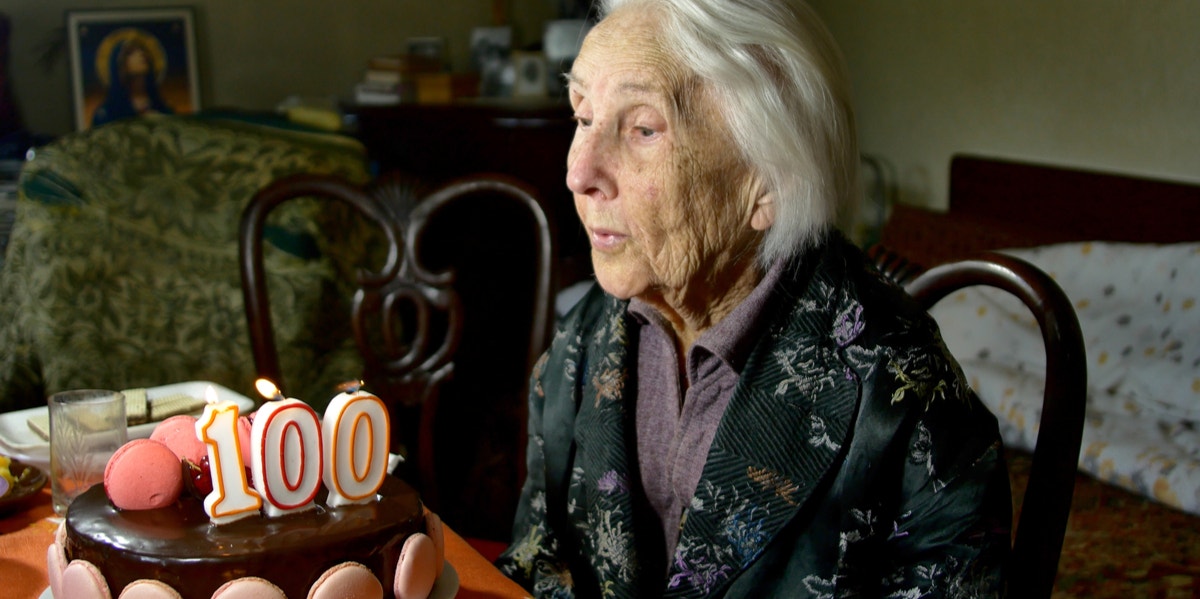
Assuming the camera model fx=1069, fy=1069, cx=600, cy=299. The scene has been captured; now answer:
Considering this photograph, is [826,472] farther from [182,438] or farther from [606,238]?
[182,438]

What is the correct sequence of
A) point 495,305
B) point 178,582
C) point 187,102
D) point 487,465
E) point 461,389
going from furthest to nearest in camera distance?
point 187,102, point 495,305, point 461,389, point 487,465, point 178,582

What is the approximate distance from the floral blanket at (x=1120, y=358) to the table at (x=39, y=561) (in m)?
1.37

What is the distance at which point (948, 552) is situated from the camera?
104 cm

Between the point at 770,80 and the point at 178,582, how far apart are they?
0.75 metres

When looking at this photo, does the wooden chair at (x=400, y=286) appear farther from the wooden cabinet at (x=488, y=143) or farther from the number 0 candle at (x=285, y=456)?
the wooden cabinet at (x=488, y=143)

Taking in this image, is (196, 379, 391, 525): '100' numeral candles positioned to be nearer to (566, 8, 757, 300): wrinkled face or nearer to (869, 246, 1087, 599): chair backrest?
(566, 8, 757, 300): wrinkled face

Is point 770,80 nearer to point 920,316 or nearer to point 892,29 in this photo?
point 920,316

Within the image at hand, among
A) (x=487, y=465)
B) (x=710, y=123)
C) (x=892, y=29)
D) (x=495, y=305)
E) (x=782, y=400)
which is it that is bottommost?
(x=487, y=465)

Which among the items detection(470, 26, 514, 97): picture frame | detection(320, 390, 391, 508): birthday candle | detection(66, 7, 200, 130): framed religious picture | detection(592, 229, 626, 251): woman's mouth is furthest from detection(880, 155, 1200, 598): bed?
detection(66, 7, 200, 130): framed religious picture

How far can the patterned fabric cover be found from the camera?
7.48ft

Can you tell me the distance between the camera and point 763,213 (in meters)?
1.21

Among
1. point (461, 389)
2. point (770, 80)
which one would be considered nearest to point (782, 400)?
point (770, 80)

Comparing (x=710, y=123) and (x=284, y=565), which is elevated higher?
(x=710, y=123)

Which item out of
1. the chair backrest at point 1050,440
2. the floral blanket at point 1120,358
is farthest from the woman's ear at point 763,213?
the floral blanket at point 1120,358
